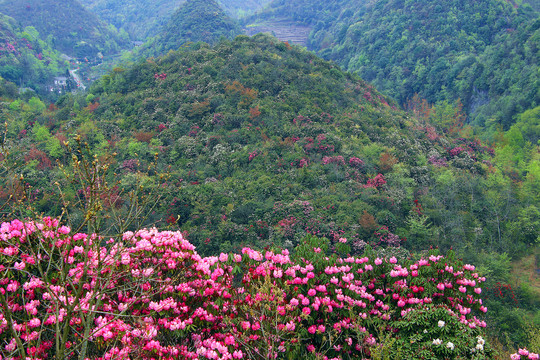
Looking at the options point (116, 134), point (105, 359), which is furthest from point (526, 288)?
point (116, 134)

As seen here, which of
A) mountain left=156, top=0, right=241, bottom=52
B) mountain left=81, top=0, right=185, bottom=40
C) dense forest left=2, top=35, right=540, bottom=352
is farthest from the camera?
mountain left=81, top=0, right=185, bottom=40

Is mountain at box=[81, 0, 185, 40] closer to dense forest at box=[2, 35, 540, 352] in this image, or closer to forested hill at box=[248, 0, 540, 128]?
forested hill at box=[248, 0, 540, 128]

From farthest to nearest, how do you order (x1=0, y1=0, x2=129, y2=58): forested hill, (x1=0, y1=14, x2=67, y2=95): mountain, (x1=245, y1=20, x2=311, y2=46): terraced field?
1. (x1=245, y1=20, x2=311, y2=46): terraced field
2. (x1=0, y1=0, x2=129, y2=58): forested hill
3. (x1=0, y1=14, x2=67, y2=95): mountain

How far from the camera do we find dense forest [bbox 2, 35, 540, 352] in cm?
1536

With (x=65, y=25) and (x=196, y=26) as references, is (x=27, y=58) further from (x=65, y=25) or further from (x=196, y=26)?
(x=196, y=26)

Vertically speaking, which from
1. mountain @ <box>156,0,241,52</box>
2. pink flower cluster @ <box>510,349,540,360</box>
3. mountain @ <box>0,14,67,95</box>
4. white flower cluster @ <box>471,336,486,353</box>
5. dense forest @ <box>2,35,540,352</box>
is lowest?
mountain @ <box>0,14,67,95</box>

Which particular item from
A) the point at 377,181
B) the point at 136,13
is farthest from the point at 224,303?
the point at 136,13

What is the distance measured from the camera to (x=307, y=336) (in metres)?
5.14

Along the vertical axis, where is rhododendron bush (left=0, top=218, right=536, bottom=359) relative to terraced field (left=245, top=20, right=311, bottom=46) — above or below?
above

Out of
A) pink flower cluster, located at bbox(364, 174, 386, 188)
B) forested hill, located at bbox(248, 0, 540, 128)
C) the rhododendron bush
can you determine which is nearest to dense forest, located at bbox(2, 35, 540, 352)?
pink flower cluster, located at bbox(364, 174, 386, 188)

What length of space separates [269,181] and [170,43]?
151 ft

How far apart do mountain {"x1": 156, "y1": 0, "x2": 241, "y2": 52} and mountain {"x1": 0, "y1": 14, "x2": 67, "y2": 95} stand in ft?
60.1

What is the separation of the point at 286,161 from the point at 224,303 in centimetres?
1549

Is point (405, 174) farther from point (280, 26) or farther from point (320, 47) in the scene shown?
point (280, 26)
